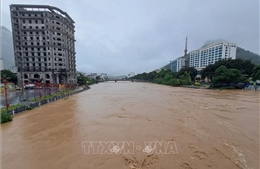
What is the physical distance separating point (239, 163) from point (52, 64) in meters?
43.0

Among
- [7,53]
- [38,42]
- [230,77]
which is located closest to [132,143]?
[230,77]

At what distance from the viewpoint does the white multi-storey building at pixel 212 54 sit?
70.4 metres

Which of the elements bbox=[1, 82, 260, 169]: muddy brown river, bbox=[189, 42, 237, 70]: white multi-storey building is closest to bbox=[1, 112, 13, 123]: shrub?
bbox=[1, 82, 260, 169]: muddy brown river

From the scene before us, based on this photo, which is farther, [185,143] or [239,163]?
[185,143]

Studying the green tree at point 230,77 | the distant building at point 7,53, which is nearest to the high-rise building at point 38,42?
the distant building at point 7,53

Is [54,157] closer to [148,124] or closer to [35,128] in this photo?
[35,128]

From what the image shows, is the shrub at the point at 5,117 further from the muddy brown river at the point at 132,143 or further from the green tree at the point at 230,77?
the green tree at the point at 230,77

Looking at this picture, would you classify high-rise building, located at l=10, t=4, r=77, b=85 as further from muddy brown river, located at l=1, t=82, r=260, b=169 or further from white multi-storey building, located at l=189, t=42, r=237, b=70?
white multi-storey building, located at l=189, t=42, r=237, b=70

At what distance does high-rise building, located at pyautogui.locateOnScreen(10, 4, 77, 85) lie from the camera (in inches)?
1458

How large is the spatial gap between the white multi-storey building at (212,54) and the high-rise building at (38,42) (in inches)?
2343

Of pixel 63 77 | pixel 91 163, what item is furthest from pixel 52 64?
pixel 91 163

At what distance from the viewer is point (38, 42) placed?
38.0 meters

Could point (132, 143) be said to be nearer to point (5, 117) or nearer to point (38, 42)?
point (5, 117)

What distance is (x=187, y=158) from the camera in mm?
5141
